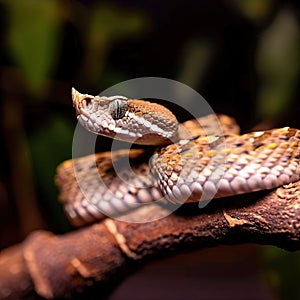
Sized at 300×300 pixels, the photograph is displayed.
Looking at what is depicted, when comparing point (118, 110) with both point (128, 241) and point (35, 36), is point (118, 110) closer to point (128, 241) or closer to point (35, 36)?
point (128, 241)

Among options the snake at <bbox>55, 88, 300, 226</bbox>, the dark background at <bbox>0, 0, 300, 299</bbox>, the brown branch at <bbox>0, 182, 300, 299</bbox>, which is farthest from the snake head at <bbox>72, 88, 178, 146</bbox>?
the dark background at <bbox>0, 0, 300, 299</bbox>

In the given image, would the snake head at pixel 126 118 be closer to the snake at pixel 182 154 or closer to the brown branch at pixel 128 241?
the snake at pixel 182 154

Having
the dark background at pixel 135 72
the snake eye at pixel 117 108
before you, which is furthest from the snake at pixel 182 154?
the dark background at pixel 135 72

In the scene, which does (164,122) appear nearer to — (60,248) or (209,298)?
(60,248)

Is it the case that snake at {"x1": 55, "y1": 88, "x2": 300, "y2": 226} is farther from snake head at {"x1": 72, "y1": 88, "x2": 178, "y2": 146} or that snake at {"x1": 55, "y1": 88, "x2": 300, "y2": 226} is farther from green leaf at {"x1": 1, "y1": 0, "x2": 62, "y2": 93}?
green leaf at {"x1": 1, "y1": 0, "x2": 62, "y2": 93}

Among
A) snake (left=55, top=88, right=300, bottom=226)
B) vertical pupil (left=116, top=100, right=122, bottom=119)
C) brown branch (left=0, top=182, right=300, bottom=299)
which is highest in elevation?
vertical pupil (left=116, top=100, right=122, bottom=119)

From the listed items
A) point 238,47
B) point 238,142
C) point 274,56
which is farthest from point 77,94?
point 238,47

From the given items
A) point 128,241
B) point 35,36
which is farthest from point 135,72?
point 128,241
